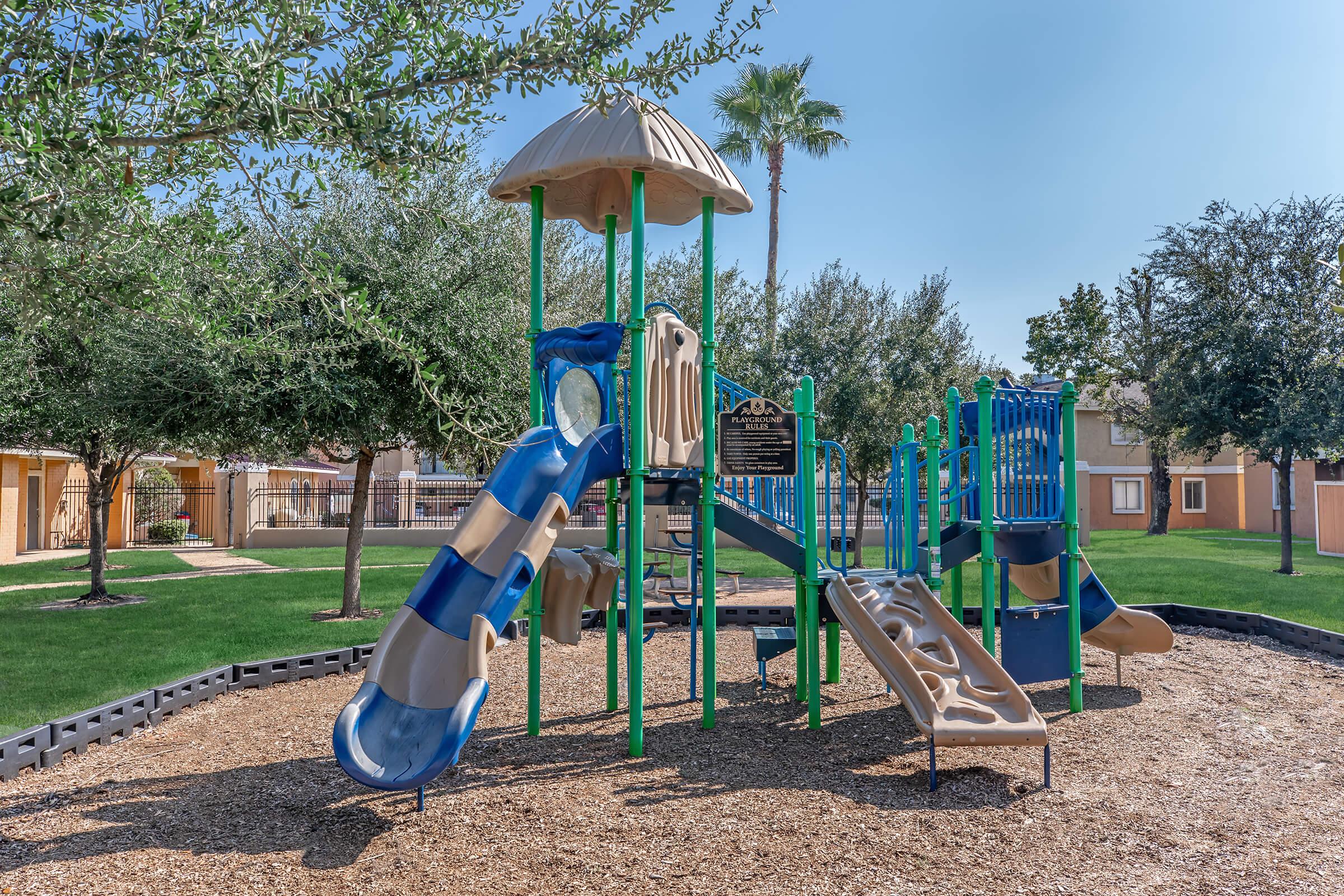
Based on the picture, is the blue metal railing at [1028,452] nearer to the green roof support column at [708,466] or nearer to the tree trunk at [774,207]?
the green roof support column at [708,466]

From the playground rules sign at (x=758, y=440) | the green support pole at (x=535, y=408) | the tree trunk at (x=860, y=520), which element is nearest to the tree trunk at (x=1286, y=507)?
the tree trunk at (x=860, y=520)

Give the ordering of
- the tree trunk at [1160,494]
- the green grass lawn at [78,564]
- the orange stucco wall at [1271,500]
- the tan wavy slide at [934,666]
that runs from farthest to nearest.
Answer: the tree trunk at [1160,494] → the orange stucco wall at [1271,500] → the green grass lawn at [78,564] → the tan wavy slide at [934,666]

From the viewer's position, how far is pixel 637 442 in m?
6.23

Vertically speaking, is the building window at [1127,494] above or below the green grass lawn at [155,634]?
above

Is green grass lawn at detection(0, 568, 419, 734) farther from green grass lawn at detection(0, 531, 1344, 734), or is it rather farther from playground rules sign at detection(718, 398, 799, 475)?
playground rules sign at detection(718, 398, 799, 475)

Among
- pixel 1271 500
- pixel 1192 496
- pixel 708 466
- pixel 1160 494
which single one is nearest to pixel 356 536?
pixel 708 466

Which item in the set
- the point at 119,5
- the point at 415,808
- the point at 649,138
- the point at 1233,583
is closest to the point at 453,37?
the point at 119,5

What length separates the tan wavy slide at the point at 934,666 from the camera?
5.44 meters

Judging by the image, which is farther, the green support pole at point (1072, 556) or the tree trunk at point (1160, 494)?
the tree trunk at point (1160, 494)

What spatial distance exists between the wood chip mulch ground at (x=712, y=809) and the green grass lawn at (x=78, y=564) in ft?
39.7

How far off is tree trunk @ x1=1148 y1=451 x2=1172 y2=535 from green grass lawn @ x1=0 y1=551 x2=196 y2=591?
2931 centimetres

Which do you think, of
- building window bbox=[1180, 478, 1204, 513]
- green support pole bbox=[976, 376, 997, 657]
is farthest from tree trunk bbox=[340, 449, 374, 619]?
building window bbox=[1180, 478, 1204, 513]

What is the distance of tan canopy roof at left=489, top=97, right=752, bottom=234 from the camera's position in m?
5.88

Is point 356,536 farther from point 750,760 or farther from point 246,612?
point 750,760
